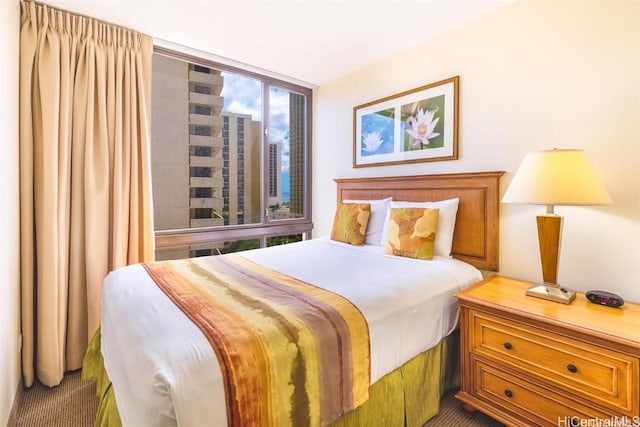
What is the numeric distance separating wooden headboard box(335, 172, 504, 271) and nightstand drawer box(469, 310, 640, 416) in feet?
Answer: 2.24

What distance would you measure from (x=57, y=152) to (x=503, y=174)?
301cm

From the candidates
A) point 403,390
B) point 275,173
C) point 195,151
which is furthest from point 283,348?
point 275,173

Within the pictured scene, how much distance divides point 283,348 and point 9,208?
1757mm

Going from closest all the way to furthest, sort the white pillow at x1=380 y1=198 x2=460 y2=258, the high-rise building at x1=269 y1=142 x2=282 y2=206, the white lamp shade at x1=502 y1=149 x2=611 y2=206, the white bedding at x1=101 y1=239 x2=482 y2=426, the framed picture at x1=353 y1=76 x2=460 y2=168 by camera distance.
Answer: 1. the white bedding at x1=101 y1=239 x2=482 y2=426
2. the white lamp shade at x1=502 y1=149 x2=611 y2=206
3. the white pillow at x1=380 y1=198 x2=460 y2=258
4. the framed picture at x1=353 y1=76 x2=460 y2=168
5. the high-rise building at x1=269 y1=142 x2=282 y2=206

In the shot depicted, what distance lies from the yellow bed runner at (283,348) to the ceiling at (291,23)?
6.27 ft

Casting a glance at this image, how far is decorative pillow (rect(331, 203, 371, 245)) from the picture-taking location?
2.58 meters

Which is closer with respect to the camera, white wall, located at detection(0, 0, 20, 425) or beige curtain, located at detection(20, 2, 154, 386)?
white wall, located at detection(0, 0, 20, 425)

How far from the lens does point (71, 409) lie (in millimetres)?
1751

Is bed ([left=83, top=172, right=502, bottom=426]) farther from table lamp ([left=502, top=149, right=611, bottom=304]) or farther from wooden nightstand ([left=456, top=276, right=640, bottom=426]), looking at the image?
table lamp ([left=502, top=149, right=611, bottom=304])

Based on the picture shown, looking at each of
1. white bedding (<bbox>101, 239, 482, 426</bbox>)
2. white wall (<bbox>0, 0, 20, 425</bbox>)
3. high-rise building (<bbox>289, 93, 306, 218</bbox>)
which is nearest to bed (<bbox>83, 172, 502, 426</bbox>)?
white bedding (<bbox>101, 239, 482, 426</bbox>)

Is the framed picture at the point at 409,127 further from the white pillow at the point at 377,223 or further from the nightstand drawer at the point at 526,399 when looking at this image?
the nightstand drawer at the point at 526,399

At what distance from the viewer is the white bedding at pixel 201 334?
0.84m

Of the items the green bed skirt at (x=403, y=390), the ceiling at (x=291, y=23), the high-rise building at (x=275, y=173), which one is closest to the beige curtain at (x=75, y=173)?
the ceiling at (x=291, y=23)

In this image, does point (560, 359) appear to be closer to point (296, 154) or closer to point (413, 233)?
point (413, 233)
